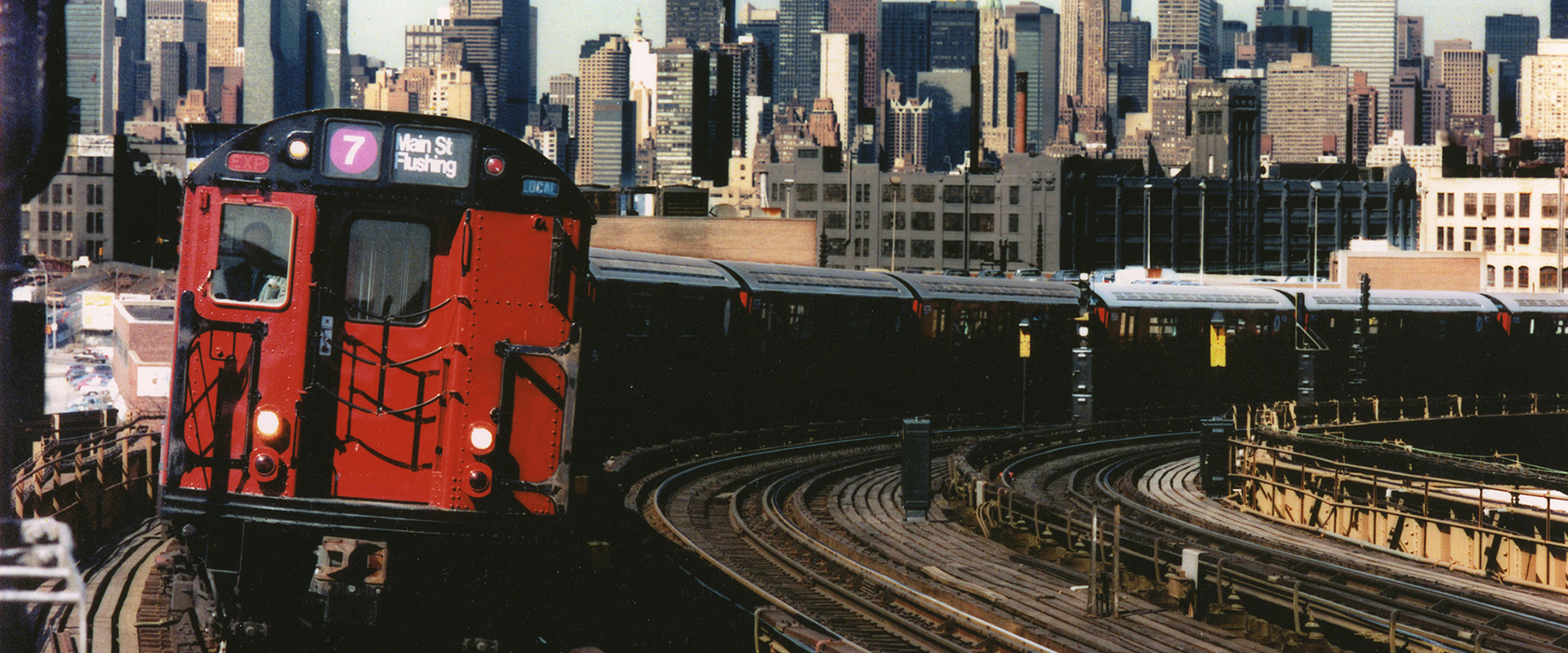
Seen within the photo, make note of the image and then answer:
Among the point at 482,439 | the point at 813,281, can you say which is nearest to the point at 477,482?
the point at 482,439

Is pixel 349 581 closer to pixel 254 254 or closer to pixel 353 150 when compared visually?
pixel 254 254

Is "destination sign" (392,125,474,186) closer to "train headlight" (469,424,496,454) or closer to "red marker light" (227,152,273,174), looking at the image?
"red marker light" (227,152,273,174)

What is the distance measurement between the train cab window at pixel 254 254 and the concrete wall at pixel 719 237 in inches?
2371

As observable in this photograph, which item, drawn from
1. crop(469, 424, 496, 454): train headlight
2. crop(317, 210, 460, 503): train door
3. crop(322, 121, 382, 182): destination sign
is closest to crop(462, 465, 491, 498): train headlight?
crop(469, 424, 496, 454): train headlight

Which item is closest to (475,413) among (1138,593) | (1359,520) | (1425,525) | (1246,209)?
(1138,593)

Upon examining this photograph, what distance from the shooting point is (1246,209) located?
156 m

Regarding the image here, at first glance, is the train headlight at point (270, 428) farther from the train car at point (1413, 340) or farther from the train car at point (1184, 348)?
the train car at point (1413, 340)

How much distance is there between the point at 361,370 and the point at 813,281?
79.9 ft

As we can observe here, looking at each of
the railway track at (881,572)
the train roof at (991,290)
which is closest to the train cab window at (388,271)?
the railway track at (881,572)

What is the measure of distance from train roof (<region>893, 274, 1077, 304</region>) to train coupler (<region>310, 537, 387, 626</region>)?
28513mm

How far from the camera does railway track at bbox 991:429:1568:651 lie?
1293 cm

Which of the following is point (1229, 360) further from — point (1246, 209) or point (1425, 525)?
point (1246, 209)

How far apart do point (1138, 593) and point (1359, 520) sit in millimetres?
9268

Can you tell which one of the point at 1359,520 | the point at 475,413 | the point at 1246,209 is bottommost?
the point at 1359,520
